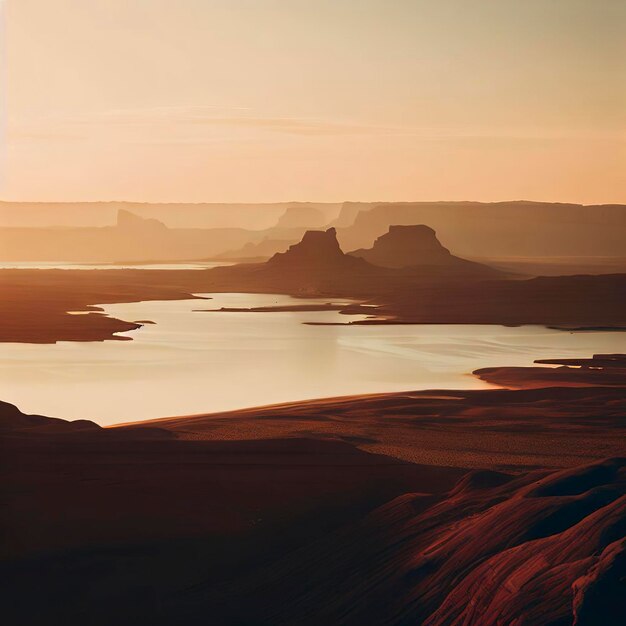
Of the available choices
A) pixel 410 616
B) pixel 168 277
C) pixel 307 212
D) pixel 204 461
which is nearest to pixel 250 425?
pixel 204 461

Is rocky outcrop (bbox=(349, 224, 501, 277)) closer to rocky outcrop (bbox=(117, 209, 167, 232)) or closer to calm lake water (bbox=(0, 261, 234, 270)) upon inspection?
calm lake water (bbox=(0, 261, 234, 270))

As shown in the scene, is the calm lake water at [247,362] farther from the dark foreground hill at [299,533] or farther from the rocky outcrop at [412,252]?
the rocky outcrop at [412,252]

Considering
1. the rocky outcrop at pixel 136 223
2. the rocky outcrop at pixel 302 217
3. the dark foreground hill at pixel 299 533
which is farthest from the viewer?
the rocky outcrop at pixel 136 223

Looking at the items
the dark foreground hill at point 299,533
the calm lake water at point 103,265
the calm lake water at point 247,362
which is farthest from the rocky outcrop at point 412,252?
the dark foreground hill at point 299,533

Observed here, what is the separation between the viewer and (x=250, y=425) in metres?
10.8

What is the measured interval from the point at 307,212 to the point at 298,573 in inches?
842

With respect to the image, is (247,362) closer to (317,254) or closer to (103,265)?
(317,254)

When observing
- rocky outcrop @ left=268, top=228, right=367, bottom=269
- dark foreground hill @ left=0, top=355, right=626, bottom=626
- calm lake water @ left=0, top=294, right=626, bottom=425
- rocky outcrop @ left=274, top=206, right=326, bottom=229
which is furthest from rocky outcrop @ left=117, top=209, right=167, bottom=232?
dark foreground hill @ left=0, top=355, right=626, bottom=626

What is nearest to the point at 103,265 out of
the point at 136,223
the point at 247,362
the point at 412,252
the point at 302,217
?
the point at 136,223

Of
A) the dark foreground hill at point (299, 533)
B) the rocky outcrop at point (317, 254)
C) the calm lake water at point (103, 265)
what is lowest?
the dark foreground hill at point (299, 533)

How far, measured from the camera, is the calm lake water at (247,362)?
1454cm

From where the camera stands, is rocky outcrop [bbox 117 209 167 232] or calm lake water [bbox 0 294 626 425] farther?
rocky outcrop [bbox 117 209 167 232]

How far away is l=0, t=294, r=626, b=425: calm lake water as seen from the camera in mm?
14539

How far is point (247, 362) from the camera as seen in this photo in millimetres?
18672
